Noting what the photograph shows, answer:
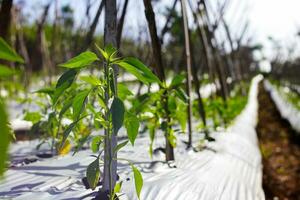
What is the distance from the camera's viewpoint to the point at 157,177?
138 cm

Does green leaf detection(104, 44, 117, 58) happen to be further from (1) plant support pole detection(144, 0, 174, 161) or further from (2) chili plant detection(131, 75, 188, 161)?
(1) plant support pole detection(144, 0, 174, 161)

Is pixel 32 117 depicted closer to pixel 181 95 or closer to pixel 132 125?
pixel 181 95

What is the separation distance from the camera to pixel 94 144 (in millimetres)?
1039

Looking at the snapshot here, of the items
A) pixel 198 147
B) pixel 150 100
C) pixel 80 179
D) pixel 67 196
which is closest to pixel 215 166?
pixel 198 147

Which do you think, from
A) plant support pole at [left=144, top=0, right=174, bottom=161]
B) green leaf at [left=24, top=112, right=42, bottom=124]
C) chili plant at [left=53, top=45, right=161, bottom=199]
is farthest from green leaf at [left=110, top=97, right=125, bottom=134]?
green leaf at [left=24, top=112, right=42, bottom=124]

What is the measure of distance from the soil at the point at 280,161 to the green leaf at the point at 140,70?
6.23ft

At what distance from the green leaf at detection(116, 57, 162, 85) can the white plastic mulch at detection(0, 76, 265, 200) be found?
0.41 m

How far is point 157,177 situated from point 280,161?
264cm

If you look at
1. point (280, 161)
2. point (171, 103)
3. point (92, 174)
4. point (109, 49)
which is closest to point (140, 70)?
point (109, 49)

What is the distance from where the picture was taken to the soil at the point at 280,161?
8.56 feet

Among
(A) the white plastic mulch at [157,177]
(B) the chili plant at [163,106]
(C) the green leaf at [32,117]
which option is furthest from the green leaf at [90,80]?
(C) the green leaf at [32,117]

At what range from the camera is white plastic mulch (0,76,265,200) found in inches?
46.0

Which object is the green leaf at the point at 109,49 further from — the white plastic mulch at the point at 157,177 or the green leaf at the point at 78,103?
the white plastic mulch at the point at 157,177

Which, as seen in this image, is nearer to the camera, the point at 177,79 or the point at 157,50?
the point at 177,79
